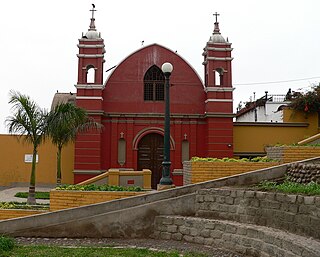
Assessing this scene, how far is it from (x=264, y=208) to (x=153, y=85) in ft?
51.1

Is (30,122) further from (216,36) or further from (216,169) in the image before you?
(216,36)

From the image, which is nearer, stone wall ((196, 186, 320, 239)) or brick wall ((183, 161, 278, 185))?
stone wall ((196, 186, 320, 239))

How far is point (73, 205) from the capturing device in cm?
1145

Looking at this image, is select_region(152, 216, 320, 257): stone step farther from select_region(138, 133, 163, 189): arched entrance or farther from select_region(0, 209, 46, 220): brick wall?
select_region(138, 133, 163, 189): arched entrance

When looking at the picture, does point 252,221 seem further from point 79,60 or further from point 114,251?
point 79,60

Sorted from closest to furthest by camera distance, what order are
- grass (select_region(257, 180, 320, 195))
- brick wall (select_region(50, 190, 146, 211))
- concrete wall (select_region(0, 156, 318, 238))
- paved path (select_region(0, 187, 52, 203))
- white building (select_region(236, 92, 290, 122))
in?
1. grass (select_region(257, 180, 320, 195))
2. concrete wall (select_region(0, 156, 318, 238))
3. brick wall (select_region(50, 190, 146, 211))
4. paved path (select_region(0, 187, 52, 203))
5. white building (select_region(236, 92, 290, 122))

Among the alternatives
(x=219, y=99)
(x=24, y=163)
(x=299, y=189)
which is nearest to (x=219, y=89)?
(x=219, y=99)

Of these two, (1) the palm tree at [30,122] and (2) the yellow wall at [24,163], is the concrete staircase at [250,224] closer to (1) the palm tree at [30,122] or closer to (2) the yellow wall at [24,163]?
(1) the palm tree at [30,122]

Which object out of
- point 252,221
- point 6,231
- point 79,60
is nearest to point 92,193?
point 6,231

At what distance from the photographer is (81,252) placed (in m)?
8.60

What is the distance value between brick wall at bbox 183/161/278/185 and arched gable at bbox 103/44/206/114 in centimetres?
1127

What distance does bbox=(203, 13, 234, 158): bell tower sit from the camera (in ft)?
74.1

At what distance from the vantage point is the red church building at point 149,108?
22.4 meters

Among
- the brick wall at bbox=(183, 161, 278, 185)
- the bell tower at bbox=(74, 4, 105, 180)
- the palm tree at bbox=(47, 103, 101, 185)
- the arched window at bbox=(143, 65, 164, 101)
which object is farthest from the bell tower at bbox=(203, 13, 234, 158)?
the brick wall at bbox=(183, 161, 278, 185)
